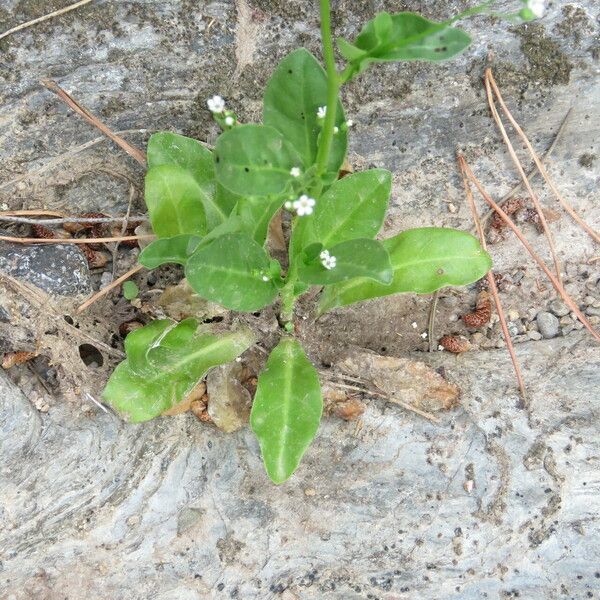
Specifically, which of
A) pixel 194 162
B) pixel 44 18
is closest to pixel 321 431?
pixel 194 162

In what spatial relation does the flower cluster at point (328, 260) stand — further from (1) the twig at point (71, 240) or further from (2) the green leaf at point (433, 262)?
(1) the twig at point (71, 240)

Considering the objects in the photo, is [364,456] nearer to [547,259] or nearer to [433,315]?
[433,315]

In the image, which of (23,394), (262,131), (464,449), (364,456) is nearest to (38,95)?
(23,394)

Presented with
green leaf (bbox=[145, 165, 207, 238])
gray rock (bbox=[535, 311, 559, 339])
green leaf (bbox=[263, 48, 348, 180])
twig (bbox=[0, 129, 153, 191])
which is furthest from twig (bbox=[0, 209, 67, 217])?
gray rock (bbox=[535, 311, 559, 339])

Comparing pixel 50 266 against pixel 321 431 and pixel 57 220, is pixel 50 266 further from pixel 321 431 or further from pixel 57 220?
pixel 321 431

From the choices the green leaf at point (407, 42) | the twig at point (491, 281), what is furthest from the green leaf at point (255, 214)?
the twig at point (491, 281)
